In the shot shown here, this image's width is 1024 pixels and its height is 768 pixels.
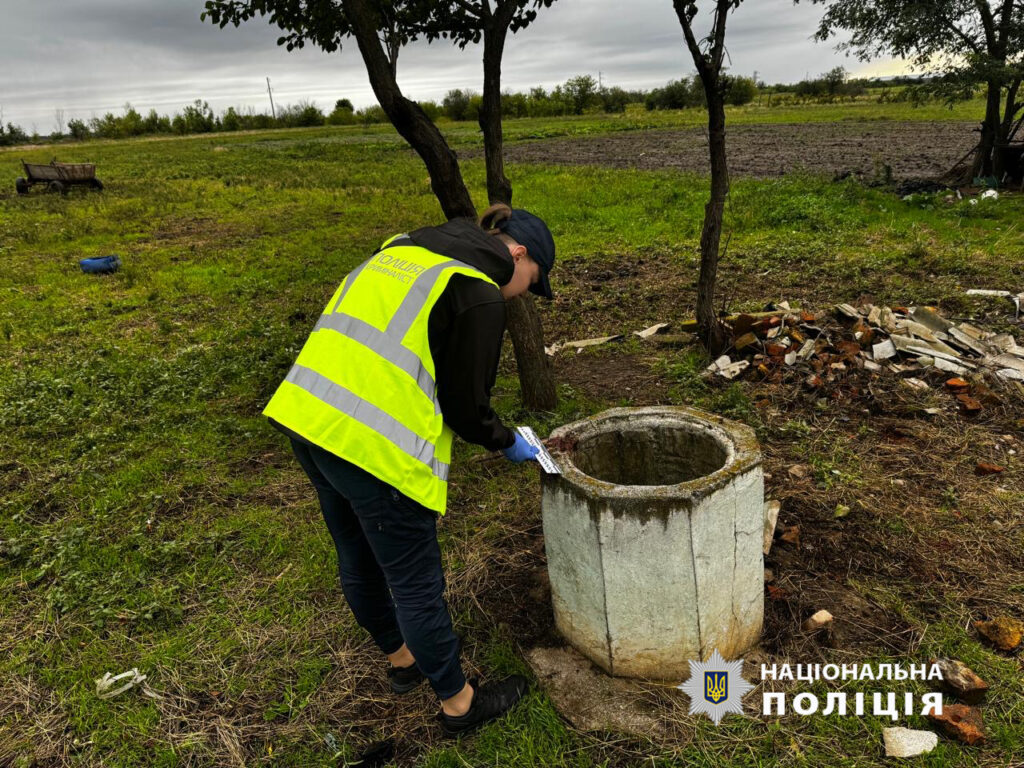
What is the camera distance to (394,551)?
1.96 metres

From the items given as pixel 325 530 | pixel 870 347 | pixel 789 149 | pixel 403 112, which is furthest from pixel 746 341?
pixel 789 149

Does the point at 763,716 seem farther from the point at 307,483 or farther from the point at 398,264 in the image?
the point at 307,483

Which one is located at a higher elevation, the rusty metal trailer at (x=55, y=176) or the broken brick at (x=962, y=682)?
the rusty metal trailer at (x=55, y=176)

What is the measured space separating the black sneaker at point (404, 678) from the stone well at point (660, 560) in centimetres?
60

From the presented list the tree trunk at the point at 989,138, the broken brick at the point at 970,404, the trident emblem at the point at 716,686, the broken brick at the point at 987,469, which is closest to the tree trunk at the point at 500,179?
the trident emblem at the point at 716,686

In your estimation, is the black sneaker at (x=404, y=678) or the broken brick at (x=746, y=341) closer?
the black sneaker at (x=404, y=678)

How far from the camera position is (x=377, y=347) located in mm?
1838

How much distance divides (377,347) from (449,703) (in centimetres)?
128

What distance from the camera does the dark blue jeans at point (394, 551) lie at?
6.23ft

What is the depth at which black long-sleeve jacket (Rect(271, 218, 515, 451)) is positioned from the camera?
5.97 ft

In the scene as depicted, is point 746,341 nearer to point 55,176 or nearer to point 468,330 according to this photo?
point 468,330

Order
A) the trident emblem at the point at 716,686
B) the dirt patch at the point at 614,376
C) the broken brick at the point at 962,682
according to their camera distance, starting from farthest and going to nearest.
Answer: the dirt patch at the point at 614,376, the trident emblem at the point at 716,686, the broken brick at the point at 962,682

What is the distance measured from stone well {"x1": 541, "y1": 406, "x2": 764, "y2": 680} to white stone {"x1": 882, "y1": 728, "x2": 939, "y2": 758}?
1.76 feet

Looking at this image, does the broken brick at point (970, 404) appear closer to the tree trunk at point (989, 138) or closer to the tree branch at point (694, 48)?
the tree branch at point (694, 48)
